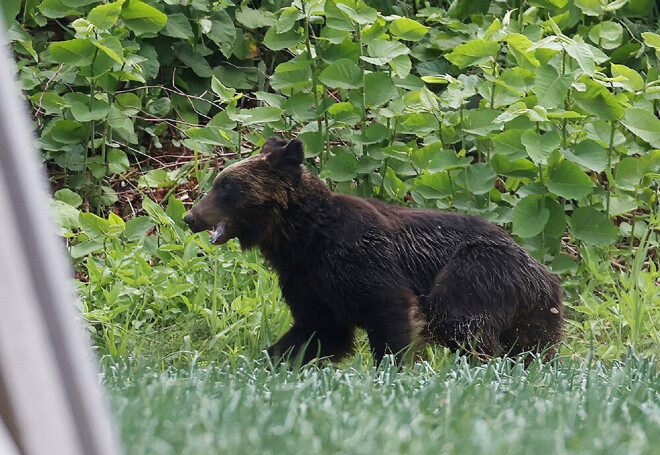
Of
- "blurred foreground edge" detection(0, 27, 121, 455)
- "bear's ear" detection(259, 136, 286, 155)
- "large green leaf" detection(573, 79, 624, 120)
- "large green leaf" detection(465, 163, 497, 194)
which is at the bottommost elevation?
"large green leaf" detection(465, 163, 497, 194)

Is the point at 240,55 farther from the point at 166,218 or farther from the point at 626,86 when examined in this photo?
the point at 626,86

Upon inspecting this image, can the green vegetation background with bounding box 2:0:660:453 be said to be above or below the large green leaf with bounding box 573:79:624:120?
below

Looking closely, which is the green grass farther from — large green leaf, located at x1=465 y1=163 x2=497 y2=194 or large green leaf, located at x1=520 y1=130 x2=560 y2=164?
large green leaf, located at x1=465 y1=163 x2=497 y2=194

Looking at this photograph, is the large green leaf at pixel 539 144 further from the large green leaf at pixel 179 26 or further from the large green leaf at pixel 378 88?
the large green leaf at pixel 179 26

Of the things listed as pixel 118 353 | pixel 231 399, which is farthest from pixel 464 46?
pixel 231 399

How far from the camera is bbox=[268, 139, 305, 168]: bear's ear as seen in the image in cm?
541

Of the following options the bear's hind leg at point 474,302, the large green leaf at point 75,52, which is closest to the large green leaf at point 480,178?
the bear's hind leg at point 474,302

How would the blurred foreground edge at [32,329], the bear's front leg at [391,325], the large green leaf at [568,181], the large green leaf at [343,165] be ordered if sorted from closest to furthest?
1. the blurred foreground edge at [32,329]
2. the bear's front leg at [391,325]
3. the large green leaf at [568,181]
4. the large green leaf at [343,165]

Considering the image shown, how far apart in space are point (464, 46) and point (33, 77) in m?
3.37

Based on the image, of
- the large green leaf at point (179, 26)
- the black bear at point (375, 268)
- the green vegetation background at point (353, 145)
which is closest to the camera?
the black bear at point (375, 268)

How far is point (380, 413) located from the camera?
105 inches

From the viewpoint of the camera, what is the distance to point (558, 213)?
6.58 metres

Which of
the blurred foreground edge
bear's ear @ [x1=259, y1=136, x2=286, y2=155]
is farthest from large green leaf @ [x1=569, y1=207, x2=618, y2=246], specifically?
the blurred foreground edge

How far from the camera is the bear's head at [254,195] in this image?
211 inches
